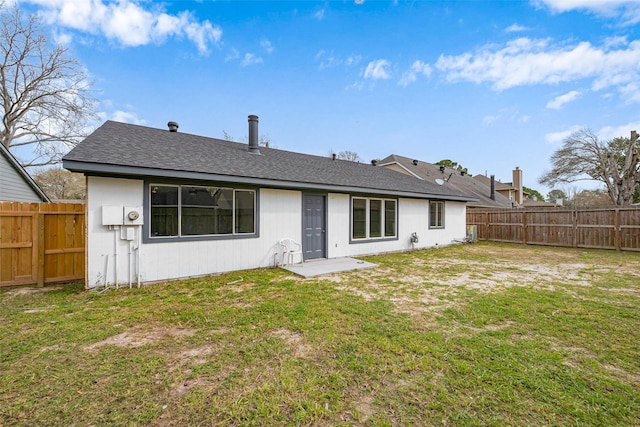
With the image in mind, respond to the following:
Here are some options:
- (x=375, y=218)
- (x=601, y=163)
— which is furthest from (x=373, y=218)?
(x=601, y=163)

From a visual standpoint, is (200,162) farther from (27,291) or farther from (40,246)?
(27,291)

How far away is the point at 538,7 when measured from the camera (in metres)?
8.07

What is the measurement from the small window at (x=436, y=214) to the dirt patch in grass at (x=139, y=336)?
9.84 meters

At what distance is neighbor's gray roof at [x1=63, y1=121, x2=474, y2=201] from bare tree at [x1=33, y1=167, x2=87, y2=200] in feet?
68.5

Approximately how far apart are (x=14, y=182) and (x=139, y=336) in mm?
10499

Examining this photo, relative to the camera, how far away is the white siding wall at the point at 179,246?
4.85m

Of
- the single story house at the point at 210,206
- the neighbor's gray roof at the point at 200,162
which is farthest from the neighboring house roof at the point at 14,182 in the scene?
the single story house at the point at 210,206

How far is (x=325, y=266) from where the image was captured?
678 cm

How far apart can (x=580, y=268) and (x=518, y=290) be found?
3.52 meters

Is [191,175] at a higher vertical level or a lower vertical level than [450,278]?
higher

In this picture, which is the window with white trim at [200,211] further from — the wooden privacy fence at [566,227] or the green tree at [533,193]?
the green tree at [533,193]

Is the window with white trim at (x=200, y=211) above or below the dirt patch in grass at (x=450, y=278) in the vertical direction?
above

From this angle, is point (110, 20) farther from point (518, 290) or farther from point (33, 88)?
point (518, 290)

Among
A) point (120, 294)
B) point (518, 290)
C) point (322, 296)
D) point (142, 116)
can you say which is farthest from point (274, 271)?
point (142, 116)
